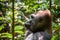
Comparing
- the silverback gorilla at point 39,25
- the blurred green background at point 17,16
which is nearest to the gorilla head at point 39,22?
the silverback gorilla at point 39,25

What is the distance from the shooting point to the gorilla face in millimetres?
3453

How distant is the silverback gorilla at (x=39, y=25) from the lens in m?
3.35

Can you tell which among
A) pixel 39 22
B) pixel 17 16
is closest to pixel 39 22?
pixel 39 22

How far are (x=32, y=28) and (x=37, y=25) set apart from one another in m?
0.11

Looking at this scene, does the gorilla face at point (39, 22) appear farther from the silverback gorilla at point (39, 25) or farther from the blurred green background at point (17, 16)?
the blurred green background at point (17, 16)

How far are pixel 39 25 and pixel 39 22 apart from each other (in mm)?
65

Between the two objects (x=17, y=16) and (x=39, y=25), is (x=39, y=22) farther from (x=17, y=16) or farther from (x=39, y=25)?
(x=17, y=16)

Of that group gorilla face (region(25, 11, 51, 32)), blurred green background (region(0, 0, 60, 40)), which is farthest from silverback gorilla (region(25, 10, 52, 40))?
blurred green background (region(0, 0, 60, 40))

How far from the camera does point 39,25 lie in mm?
3646

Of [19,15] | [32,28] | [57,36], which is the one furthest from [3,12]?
[57,36]

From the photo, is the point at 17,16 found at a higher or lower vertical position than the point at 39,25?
higher

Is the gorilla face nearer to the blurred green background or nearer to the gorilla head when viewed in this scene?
the gorilla head

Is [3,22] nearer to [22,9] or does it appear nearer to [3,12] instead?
[3,12]

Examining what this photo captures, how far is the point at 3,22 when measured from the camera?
2.51 meters
